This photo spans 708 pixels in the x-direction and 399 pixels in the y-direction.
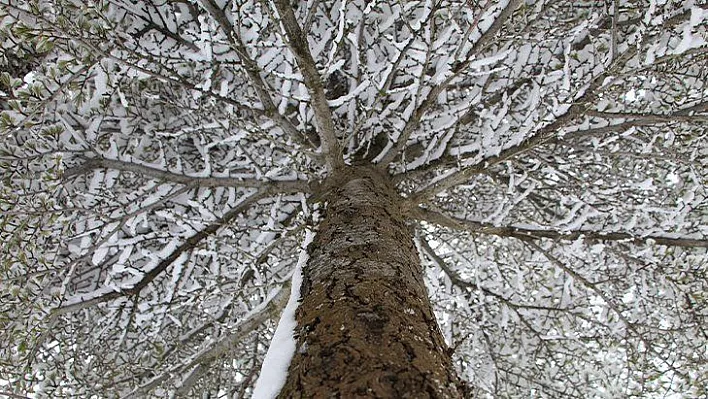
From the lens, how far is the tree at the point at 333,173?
5.85 feet

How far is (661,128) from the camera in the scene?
330 centimetres

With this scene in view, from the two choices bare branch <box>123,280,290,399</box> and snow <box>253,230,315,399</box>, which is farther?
bare branch <box>123,280,290,399</box>

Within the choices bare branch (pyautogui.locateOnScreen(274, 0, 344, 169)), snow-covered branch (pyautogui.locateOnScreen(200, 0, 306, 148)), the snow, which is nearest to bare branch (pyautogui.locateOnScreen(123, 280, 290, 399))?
bare branch (pyautogui.locateOnScreen(274, 0, 344, 169))

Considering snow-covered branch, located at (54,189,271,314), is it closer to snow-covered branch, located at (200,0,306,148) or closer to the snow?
snow-covered branch, located at (200,0,306,148)

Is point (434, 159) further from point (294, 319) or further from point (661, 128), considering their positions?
point (294, 319)

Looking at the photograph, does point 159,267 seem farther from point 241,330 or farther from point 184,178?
point 241,330

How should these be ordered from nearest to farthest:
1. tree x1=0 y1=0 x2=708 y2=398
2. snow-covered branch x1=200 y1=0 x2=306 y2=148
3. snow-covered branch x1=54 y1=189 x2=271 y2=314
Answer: tree x1=0 y1=0 x2=708 y2=398 → snow-covered branch x1=200 y1=0 x2=306 y2=148 → snow-covered branch x1=54 y1=189 x2=271 y2=314

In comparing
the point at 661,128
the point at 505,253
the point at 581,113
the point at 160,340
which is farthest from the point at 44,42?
the point at 505,253

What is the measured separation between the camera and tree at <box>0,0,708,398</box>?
1.78 m

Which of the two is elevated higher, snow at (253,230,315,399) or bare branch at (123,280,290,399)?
bare branch at (123,280,290,399)

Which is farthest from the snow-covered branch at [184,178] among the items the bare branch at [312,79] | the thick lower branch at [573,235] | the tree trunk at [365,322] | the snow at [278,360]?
the snow at [278,360]

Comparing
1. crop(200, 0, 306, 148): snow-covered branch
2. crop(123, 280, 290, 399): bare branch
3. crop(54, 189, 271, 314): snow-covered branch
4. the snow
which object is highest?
crop(200, 0, 306, 148): snow-covered branch

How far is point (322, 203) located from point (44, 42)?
1416 millimetres

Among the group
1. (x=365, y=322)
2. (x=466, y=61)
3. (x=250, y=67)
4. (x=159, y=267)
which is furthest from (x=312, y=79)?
(x=159, y=267)
